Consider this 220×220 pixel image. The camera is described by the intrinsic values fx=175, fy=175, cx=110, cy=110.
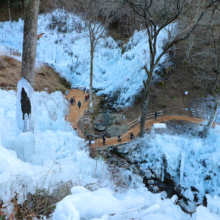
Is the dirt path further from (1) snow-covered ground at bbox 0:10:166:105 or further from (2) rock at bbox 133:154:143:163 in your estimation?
(1) snow-covered ground at bbox 0:10:166:105

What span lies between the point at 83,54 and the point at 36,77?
8.34 meters

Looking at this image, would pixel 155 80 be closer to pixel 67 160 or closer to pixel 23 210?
pixel 67 160

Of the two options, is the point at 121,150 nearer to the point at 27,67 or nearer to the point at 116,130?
the point at 116,130

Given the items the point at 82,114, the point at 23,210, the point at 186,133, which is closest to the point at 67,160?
the point at 23,210

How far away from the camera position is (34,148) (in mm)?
3471

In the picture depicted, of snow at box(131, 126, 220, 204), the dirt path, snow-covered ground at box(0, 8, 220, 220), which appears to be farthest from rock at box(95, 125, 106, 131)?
snow at box(131, 126, 220, 204)

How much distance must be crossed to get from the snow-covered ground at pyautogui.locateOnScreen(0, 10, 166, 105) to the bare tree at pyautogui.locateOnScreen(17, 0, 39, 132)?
13.9 m

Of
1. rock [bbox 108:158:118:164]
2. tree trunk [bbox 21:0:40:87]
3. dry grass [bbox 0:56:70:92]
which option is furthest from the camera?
dry grass [bbox 0:56:70:92]

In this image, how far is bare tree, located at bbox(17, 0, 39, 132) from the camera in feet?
9.95

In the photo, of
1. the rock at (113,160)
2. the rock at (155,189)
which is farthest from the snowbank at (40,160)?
the rock at (155,189)

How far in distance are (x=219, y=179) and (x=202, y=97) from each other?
29.3 ft

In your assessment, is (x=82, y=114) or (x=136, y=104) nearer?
(x=82, y=114)

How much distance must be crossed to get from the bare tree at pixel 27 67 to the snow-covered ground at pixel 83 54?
13.9 meters

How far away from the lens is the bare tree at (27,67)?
303 centimetres
